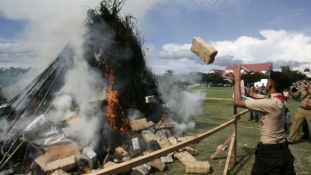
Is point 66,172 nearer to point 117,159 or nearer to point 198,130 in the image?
point 117,159

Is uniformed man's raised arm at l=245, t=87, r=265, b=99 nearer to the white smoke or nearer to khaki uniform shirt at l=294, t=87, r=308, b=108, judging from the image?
khaki uniform shirt at l=294, t=87, r=308, b=108

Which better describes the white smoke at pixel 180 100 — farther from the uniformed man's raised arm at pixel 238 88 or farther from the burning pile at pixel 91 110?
the uniformed man's raised arm at pixel 238 88

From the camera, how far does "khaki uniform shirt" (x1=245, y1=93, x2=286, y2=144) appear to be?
111 inches

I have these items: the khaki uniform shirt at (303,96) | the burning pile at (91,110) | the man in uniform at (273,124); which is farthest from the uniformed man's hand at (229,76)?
the khaki uniform shirt at (303,96)

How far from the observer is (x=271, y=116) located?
2.86 m

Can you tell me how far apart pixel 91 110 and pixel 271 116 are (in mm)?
5007

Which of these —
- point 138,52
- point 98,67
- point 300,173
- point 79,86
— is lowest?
point 300,173

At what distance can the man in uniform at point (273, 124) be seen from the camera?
2.83 meters

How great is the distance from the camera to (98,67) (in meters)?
7.27

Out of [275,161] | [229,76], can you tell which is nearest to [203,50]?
[229,76]

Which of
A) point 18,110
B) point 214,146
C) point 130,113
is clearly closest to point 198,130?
point 214,146

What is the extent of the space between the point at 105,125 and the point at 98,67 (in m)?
2.04

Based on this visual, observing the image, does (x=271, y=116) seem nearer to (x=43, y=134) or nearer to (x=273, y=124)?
(x=273, y=124)

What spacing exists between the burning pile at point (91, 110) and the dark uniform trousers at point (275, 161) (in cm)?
216
